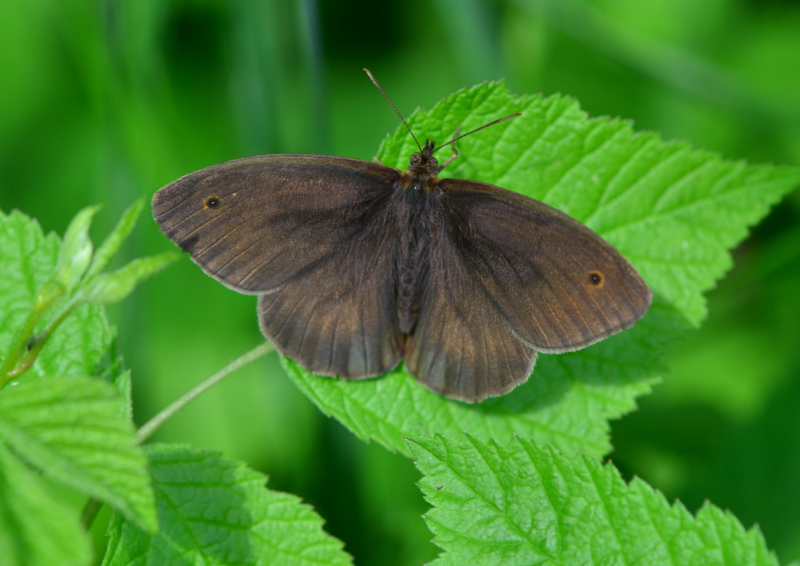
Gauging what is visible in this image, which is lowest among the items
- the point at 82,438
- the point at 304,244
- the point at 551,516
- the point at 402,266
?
the point at 551,516

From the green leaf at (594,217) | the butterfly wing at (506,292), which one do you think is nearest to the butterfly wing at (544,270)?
the butterfly wing at (506,292)

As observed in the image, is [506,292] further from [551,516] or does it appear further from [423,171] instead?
[551,516]

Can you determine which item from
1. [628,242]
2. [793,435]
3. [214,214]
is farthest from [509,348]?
[793,435]

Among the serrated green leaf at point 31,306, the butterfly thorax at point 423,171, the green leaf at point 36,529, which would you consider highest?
the butterfly thorax at point 423,171

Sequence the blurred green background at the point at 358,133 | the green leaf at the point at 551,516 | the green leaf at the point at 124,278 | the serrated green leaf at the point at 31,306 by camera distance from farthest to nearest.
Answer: the blurred green background at the point at 358,133, the serrated green leaf at the point at 31,306, the green leaf at the point at 551,516, the green leaf at the point at 124,278

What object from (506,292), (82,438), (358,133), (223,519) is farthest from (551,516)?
(358,133)

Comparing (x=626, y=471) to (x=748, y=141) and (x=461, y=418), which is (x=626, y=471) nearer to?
(x=461, y=418)

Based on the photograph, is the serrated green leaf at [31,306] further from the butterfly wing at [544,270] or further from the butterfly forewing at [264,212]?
the butterfly wing at [544,270]
